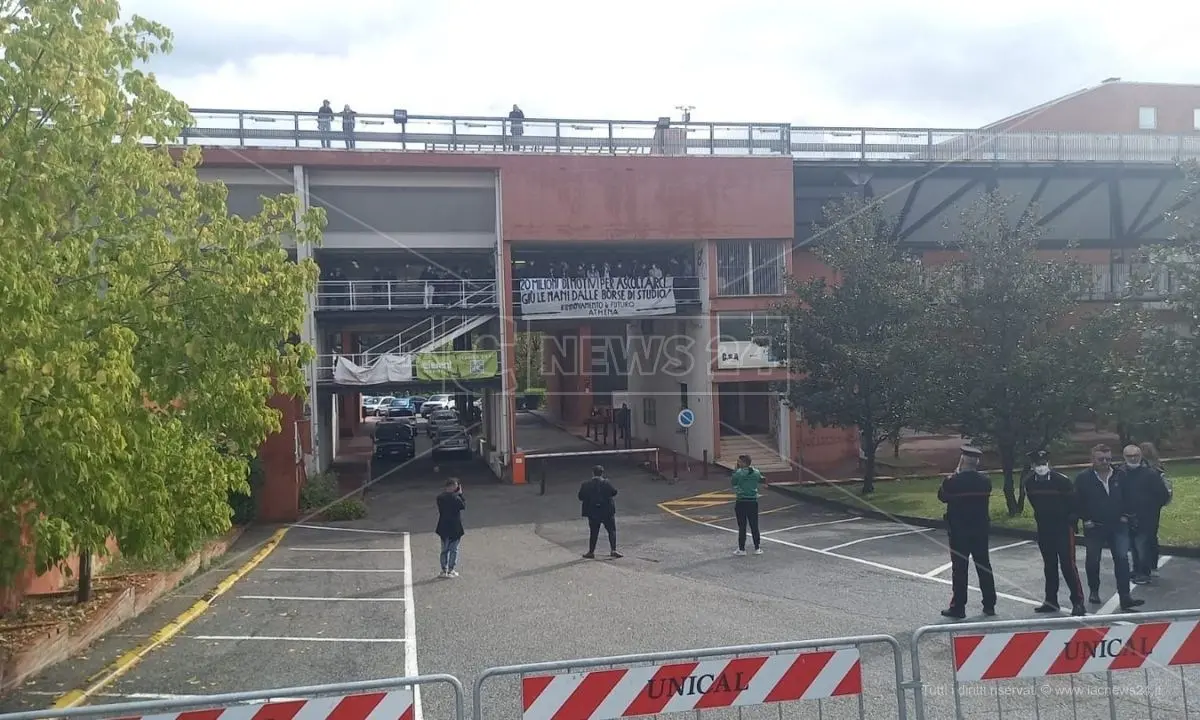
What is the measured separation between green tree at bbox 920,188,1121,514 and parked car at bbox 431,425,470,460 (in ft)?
67.5

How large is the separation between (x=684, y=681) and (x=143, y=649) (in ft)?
23.3

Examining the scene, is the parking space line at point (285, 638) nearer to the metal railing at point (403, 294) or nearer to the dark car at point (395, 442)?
the metal railing at point (403, 294)

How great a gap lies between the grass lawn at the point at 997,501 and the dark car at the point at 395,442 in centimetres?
1644

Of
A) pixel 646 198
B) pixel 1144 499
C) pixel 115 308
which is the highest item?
pixel 646 198

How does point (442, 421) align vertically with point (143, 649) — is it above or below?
above

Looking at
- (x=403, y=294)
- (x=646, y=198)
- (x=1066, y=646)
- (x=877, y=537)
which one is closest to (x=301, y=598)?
(x=877, y=537)

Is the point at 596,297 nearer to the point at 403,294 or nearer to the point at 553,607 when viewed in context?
the point at 403,294

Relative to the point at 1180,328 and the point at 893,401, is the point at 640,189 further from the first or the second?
the point at 1180,328

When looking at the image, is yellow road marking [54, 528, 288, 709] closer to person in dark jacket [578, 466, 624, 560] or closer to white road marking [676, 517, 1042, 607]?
white road marking [676, 517, 1042, 607]

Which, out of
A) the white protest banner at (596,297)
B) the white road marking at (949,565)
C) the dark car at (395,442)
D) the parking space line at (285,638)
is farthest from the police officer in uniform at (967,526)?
the dark car at (395,442)

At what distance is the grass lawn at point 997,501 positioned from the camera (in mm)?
14205

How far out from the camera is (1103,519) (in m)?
10.3

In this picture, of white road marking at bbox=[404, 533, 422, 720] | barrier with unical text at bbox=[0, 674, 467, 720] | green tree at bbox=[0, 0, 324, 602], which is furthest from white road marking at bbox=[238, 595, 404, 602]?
barrier with unical text at bbox=[0, 674, 467, 720]

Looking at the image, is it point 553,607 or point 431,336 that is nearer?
point 553,607
